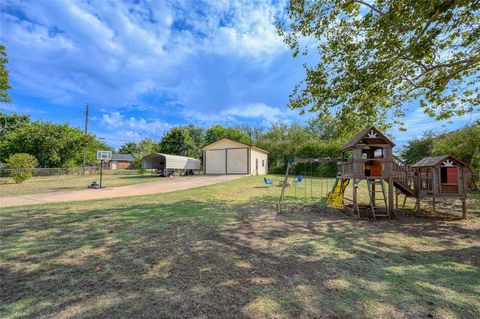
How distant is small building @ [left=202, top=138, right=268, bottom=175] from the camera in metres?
26.3

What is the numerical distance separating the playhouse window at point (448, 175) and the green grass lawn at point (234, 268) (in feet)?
4.70

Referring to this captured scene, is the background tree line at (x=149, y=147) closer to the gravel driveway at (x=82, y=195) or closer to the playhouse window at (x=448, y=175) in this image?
the playhouse window at (x=448, y=175)

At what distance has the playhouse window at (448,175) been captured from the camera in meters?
7.18

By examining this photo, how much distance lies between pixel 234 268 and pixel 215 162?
2474cm

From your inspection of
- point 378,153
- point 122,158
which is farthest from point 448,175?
point 122,158

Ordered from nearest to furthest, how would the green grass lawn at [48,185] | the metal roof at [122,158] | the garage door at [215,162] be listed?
the green grass lawn at [48,185] < the garage door at [215,162] < the metal roof at [122,158]

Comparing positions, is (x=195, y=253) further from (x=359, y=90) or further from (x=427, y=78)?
(x=427, y=78)

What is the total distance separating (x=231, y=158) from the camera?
27.0 m

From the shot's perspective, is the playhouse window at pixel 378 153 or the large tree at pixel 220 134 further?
the large tree at pixel 220 134

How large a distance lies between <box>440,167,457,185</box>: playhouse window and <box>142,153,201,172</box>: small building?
2049 cm

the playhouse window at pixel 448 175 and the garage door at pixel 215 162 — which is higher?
the garage door at pixel 215 162

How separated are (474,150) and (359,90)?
33.9 ft

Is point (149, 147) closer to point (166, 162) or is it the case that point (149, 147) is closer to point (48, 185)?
point (166, 162)

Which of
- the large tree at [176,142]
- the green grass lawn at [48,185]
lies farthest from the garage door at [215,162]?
the large tree at [176,142]
